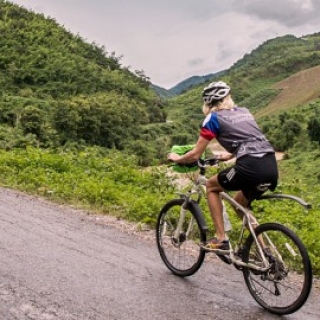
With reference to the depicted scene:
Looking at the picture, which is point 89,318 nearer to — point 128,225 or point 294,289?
point 294,289

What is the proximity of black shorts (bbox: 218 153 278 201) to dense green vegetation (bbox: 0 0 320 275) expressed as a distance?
1817mm

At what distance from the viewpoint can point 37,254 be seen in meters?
5.24

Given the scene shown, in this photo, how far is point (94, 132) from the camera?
4838 centimetres

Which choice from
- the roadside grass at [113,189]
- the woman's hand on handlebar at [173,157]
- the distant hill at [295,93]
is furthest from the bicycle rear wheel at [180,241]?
the distant hill at [295,93]

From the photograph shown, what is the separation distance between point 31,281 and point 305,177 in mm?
38811

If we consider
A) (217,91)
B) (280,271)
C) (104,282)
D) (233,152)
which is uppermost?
(217,91)

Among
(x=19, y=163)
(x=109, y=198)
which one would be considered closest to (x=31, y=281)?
(x=109, y=198)

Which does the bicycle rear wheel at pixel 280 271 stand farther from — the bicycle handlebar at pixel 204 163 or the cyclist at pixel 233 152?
the bicycle handlebar at pixel 204 163

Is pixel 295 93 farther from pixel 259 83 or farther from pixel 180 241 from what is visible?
pixel 180 241

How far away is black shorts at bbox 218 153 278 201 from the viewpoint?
401cm

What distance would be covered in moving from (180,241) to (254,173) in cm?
142

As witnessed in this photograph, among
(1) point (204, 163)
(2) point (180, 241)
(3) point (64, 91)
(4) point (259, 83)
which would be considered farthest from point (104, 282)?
(4) point (259, 83)

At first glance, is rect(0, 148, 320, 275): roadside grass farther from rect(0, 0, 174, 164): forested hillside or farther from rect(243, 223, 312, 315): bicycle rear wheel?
rect(0, 0, 174, 164): forested hillside

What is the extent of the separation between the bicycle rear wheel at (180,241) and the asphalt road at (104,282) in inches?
5.0
